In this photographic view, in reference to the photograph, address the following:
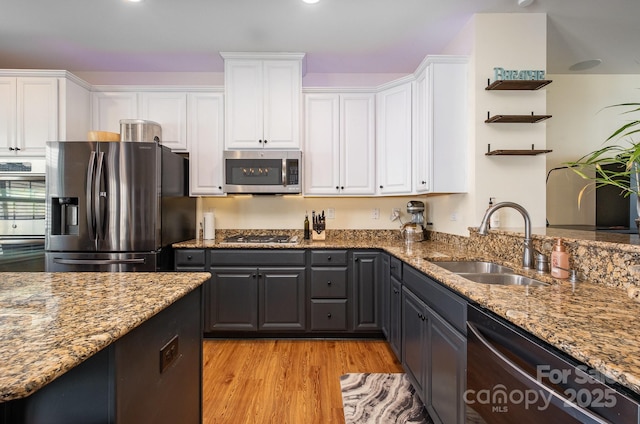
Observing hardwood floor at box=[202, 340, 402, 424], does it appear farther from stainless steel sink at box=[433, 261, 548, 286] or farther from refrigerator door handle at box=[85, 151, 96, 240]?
refrigerator door handle at box=[85, 151, 96, 240]

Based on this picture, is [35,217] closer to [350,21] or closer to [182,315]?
[182,315]

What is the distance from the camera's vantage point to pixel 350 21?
2.44 metres

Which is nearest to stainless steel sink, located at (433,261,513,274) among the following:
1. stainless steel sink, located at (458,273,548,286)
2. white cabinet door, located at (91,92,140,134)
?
stainless steel sink, located at (458,273,548,286)

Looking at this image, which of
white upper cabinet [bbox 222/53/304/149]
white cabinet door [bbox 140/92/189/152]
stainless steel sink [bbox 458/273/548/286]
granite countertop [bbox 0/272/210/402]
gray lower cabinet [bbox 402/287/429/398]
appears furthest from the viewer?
white cabinet door [bbox 140/92/189/152]

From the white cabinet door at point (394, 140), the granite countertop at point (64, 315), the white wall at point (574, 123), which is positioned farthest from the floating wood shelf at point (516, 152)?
the granite countertop at point (64, 315)

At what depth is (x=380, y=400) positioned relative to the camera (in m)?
1.94

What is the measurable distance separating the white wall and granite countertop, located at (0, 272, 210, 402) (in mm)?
3708

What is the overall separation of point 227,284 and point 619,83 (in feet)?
15.1

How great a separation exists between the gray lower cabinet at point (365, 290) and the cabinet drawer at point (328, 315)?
110mm

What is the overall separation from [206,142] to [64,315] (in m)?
2.46

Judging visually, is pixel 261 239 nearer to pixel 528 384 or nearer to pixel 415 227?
pixel 415 227

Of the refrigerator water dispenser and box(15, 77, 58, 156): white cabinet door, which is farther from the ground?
box(15, 77, 58, 156): white cabinet door

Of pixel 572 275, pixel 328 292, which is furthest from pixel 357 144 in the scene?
pixel 572 275

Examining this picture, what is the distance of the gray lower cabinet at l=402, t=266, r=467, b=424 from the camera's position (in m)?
1.31
